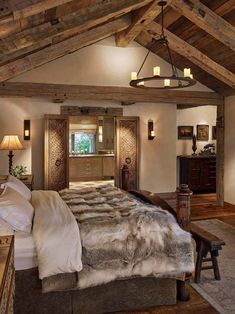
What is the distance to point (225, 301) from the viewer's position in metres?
2.95

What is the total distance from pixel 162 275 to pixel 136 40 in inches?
201

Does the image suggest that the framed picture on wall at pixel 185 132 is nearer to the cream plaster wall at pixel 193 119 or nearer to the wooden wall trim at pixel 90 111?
the cream plaster wall at pixel 193 119

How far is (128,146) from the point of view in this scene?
7746 millimetres

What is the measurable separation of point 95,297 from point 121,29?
4200 mm

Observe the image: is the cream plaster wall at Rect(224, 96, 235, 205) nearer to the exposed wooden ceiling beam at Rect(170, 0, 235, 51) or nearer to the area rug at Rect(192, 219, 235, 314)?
the exposed wooden ceiling beam at Rect(170, 0, 235, 51)

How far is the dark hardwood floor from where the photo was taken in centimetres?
280

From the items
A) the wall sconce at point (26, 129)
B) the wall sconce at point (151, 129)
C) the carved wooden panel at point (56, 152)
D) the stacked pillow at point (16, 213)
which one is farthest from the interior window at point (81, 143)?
the stacked pillow at point (16, 213)

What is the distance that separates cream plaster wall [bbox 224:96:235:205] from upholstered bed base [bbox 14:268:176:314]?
4368 mm

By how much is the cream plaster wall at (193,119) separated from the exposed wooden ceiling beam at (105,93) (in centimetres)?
226


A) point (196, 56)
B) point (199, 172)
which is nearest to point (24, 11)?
point (196, 56)

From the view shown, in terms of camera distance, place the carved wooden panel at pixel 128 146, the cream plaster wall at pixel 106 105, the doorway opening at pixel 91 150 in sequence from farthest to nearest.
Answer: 1. the doorway opening at pixel 91 150
2. the carved wooden panel at pixel 128 146
3. the cream plaster wall at pixel 106 105

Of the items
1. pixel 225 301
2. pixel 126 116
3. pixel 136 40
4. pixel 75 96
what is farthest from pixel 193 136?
pixel 225 301

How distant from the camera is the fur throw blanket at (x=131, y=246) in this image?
8.64 feet

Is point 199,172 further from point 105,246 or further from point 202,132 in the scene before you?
point 105,246
